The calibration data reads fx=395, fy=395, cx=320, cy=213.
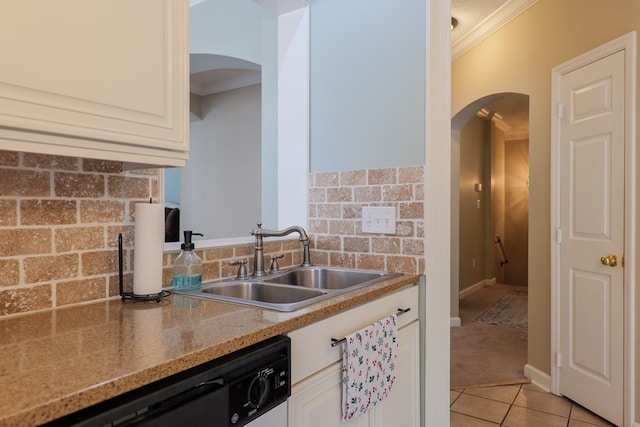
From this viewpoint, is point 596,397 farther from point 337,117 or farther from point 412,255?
point 337,117

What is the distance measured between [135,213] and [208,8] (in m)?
1.86

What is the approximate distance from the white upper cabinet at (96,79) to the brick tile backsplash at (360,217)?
1.00 m

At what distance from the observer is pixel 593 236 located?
2410mm

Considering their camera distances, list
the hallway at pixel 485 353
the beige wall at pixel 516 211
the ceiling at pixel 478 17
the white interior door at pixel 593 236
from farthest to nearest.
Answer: the beige wall at pixel 516 211
the ceiling at pixel 478 17
the hallway at pixel 485 353
the white interior door at pixel 593 236

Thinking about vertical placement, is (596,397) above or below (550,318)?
below

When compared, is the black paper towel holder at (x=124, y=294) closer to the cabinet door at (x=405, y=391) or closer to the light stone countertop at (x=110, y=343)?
the light stone countertop at (x=110, y=343)

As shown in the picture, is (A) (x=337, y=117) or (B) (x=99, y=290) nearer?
(B) (x=99, y=290)

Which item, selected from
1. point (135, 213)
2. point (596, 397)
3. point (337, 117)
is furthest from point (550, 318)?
point (135, 213)

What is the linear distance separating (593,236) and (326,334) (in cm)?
205

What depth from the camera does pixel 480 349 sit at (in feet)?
11.5

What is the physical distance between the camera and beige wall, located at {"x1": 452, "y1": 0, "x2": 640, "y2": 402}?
2.52 m

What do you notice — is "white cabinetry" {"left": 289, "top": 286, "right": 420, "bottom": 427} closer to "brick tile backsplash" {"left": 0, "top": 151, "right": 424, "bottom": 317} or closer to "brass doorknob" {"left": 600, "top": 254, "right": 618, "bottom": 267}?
"brick tile backsplash" {"left": 0, "top": 151, "right": 424, "bottom": 317}

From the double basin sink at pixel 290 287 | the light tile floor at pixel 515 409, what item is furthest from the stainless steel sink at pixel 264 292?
the light tile floor at pixel 515 409

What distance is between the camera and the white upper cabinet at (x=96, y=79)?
804 mm
